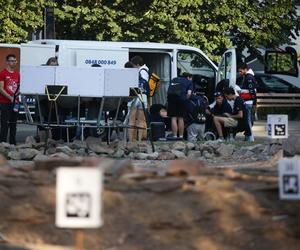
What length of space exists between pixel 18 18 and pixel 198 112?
11364 mm

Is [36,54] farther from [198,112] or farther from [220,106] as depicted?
[220,106]

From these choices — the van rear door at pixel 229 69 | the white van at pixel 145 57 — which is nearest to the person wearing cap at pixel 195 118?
the van rear door at pixel 229 69

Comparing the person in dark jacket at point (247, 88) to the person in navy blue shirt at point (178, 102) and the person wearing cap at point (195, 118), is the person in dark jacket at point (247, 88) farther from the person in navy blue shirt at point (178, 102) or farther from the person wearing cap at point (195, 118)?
the person in navy blue shirt at point (178, 102)

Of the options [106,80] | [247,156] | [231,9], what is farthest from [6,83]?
[231,9]

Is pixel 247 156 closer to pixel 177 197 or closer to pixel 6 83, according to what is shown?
pixel 6 83

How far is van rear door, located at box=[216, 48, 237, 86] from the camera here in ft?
65.6

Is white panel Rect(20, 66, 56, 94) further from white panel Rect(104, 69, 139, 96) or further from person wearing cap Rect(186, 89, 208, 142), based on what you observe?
person wearing cap Rect(186, 89, 208, 142)

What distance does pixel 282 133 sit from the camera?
39.6 ft

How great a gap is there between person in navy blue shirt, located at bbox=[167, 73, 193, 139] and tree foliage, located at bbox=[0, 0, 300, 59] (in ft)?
30.0

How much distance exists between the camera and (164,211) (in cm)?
649

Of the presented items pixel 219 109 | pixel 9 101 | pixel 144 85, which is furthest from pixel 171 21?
pixel 9 101

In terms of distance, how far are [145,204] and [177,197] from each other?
0.25 m

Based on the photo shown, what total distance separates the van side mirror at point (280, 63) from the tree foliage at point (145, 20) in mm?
959

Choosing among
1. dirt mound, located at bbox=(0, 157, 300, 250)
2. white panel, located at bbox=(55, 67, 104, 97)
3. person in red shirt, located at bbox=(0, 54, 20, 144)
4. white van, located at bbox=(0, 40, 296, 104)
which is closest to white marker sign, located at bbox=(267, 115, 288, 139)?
white panel, located at bbox=(55, 67, 104, 97)
